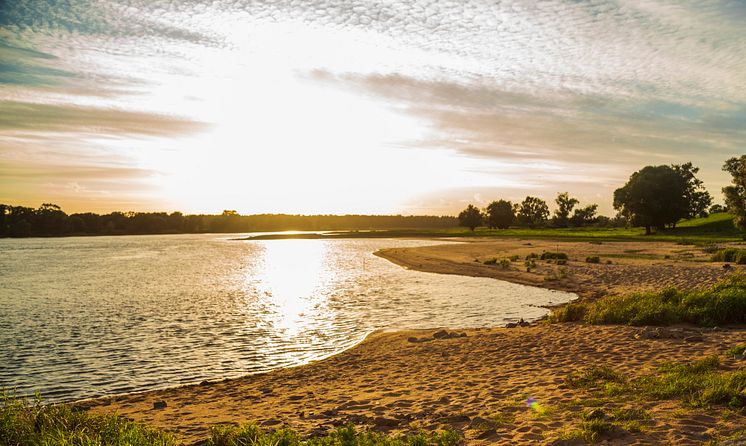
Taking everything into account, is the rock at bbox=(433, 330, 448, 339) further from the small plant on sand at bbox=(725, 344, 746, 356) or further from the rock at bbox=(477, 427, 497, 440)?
the rock at bbox=(477, 427, 497, 440)

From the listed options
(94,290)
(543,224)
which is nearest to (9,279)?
(94,290)

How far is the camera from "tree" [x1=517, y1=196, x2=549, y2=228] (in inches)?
7441

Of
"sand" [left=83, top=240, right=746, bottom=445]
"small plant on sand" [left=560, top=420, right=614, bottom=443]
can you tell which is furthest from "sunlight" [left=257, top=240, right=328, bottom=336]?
"small plant on sand" [left=560, top=420, right=614, bottom=443]

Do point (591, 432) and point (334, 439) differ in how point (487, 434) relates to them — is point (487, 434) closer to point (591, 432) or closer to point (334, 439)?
point (591, 432)

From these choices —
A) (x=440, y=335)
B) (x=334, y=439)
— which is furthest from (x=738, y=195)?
(x=334, y=439)

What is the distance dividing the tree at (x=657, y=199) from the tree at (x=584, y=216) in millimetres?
82719

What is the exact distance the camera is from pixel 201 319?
2666 centimetres

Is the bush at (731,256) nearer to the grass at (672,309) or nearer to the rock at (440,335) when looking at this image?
the grass at (672,309)

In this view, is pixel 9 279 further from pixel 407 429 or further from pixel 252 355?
pixel 407 429

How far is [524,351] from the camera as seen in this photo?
15516 mm

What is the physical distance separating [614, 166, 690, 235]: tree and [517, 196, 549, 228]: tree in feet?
323

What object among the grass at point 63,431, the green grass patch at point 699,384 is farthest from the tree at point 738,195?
the grass at point 63,431

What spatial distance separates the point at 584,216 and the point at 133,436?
7227 inches

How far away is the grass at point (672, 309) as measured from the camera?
1691cm
